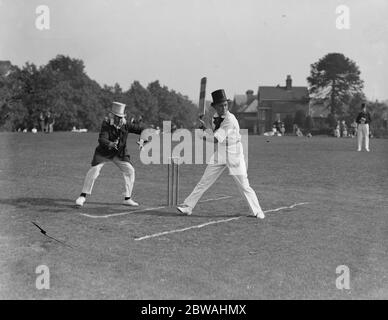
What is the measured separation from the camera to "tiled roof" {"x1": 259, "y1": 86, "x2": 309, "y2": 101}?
105 meters

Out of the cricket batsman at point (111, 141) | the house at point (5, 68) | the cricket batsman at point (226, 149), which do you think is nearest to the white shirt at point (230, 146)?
the cricket batsman at point (226, 149)

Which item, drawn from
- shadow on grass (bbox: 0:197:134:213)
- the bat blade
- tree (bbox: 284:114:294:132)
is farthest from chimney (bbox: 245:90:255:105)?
the bat blade

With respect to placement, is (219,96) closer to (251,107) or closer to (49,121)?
(49,121)

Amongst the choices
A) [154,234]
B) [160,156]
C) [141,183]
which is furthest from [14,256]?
[160,156]

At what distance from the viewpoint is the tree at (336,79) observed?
8925cm

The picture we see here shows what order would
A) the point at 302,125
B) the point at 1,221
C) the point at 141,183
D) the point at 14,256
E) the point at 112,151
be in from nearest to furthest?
the point at 14,256 < the point at 1,221 < the point at 112,151 < the point at 141,183 < the point at 302,125

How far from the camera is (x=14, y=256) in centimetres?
639

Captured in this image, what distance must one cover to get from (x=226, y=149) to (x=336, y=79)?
284 feet

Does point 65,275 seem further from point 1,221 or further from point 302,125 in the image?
point 302,125

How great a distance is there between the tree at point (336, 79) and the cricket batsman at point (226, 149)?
82.8 metres

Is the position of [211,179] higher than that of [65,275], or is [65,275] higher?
[211,179]

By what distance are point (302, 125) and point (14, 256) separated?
2990 inches

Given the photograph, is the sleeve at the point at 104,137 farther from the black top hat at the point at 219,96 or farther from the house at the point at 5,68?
the house at the point at 5,68

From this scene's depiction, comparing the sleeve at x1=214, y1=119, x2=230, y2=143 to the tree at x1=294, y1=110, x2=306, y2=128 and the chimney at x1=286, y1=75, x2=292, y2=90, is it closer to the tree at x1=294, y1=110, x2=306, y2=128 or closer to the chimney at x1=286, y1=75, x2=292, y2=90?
the tree at x1=294, y1=110, x2=306, y2=128
